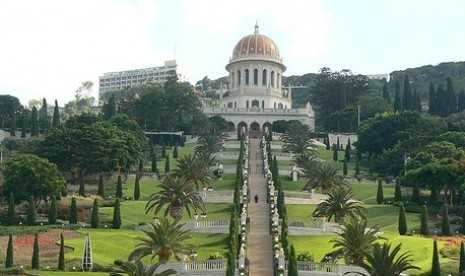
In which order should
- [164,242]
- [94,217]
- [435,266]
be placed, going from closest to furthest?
[435,266] < [164,242] < [94,217]

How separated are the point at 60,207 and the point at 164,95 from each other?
59166mm

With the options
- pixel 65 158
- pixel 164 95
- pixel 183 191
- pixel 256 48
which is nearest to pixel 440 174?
pixel 183 191

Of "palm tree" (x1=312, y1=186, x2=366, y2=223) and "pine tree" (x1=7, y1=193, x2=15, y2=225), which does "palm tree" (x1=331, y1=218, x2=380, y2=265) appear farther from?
"pine tree" (x1=7, y1=193, x2=15, y2=225)

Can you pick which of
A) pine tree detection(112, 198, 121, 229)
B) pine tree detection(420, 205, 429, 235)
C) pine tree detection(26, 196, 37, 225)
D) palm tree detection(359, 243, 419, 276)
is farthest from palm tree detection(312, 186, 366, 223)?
pine tree detection(26, 196, 37, 225)

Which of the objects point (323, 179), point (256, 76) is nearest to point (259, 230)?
point (323, 179)

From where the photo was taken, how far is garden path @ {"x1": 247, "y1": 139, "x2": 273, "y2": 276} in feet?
158

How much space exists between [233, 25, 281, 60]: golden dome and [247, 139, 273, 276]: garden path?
53827 mm

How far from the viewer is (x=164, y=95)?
12469 centimetres

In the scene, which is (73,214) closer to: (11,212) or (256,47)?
(11,212)

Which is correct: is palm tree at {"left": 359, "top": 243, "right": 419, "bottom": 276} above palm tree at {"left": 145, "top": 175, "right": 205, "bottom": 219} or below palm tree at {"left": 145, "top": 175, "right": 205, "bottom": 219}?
below

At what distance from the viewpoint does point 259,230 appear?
2292 inches

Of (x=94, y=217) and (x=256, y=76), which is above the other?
(x=256, y=76)

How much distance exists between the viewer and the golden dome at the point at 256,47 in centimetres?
14050

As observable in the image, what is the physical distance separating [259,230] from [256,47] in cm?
8504
